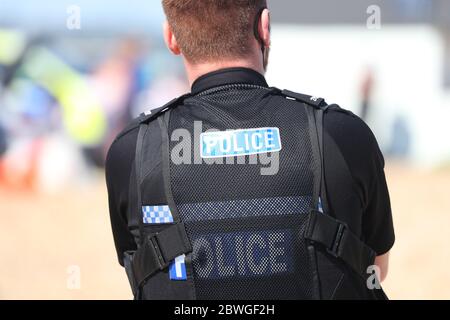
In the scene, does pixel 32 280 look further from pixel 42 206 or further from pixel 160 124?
pixel 160 124

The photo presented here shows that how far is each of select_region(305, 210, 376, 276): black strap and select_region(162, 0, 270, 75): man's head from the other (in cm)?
43

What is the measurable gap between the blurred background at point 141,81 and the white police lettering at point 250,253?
7.29m

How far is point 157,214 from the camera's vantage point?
158cm

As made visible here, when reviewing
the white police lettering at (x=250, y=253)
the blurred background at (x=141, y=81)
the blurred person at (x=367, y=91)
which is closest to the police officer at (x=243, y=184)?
the white police lettering at (x=250, y=253)

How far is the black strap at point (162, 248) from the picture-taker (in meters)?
1.56

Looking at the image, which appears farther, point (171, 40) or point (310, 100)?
point (171, 40)

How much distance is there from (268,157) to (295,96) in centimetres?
17

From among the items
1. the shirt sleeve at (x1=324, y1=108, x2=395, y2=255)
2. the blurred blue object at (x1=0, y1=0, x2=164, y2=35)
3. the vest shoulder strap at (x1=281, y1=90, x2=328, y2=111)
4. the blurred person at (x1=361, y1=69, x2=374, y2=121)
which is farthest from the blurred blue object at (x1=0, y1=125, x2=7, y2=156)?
the shirt sleeve at (x1=324, y1=108, x2=395, y2=255)

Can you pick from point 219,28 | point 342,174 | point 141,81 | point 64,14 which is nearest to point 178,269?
point 342,174

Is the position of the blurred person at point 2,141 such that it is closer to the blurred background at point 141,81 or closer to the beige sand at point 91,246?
the blurred background at point 141,81

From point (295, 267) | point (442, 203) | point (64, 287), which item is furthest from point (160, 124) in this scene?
point (442, 203)

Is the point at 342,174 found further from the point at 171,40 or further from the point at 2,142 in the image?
the point at 2,142

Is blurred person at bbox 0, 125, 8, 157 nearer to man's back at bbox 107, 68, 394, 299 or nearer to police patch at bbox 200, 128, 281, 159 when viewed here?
man's back at bbox 107, 68, 394, 299

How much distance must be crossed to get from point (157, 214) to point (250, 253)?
23 cm
